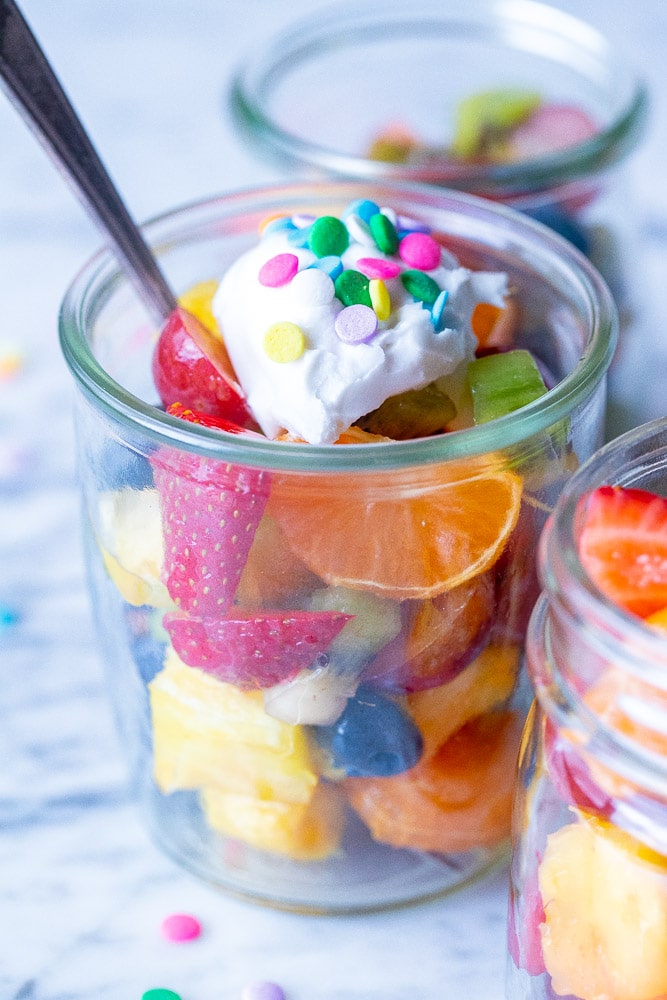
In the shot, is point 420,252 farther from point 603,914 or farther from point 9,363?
point 9,363

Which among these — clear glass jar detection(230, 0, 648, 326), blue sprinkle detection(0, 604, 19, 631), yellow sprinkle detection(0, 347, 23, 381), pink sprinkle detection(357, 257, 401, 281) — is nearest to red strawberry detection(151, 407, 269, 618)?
pink sprinkle detection(357, 257, 401, 281)

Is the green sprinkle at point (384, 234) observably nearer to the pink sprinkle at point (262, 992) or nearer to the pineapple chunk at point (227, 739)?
the pineapple chunk at point (227, 739)

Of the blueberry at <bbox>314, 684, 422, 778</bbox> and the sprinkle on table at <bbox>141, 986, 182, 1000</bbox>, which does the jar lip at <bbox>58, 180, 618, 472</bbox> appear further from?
the sprinkle on table at <bbox>141, 986, 182, 1000</bbox>

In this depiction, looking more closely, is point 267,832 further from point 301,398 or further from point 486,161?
point 486,161

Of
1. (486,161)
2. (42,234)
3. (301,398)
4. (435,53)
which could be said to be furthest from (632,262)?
(42,234)

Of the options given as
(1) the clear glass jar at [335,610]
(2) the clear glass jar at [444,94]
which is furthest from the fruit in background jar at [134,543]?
(2) the clear glass jar at [444,94]
